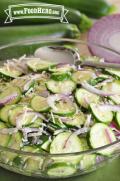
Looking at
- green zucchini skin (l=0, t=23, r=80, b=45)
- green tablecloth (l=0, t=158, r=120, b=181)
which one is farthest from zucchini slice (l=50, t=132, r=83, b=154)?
green zucchini skin (l=0, t=23, r=80, b=45)

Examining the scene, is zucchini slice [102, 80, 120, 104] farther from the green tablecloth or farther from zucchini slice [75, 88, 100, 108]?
the green tablecloth

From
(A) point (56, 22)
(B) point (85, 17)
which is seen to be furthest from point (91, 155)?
(B) point (85, 17)

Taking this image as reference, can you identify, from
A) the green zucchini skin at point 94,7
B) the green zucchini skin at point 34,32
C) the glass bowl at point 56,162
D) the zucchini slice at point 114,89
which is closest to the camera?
the glass bowl at point 56,162

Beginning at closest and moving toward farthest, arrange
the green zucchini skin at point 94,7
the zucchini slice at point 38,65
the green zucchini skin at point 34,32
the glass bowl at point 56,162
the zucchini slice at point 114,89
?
the glass bowl at point 56,162, the zucchini slice at point 114,89, the zucchini slice at point 38,65, the green zucchini skin at point 34,32, the green zucchini skin at point 94,7

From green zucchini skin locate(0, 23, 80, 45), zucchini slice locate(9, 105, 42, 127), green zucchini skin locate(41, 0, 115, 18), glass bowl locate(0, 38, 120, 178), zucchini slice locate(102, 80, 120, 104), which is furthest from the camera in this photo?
green zucchini skin locate(41, 0, 115, 18)

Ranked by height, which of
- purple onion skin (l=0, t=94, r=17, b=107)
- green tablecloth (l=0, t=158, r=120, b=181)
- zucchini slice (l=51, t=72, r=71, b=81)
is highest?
zucchini slice (l=51, t=72, r=71, b=81)

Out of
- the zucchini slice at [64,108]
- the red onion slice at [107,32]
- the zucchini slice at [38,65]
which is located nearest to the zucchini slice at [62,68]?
the zucchini slice at [38,65]

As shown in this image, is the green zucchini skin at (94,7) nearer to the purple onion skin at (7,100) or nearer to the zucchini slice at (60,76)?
the zucchini slice at (60,76)
